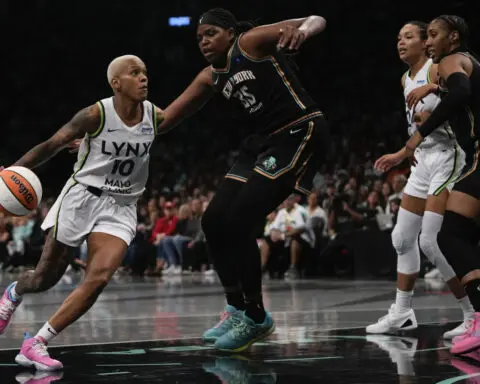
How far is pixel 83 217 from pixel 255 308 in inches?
47.6

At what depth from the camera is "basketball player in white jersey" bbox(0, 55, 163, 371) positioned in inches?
229

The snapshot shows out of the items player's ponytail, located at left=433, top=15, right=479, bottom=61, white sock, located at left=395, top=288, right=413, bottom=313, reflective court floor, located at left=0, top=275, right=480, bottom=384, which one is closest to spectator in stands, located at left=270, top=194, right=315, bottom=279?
reflective court floor, located at left=0, top=275, right=480, bottom=384

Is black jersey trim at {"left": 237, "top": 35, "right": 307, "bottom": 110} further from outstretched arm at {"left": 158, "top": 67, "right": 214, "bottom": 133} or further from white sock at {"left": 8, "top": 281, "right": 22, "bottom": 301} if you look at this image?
white sock at {"left": 8, "top": 281, "right": 22, "bottom": 301}

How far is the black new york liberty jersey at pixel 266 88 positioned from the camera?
596 centimetres

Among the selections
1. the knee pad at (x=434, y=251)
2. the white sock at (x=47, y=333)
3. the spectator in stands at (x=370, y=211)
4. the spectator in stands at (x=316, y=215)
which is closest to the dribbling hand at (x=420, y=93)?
the knee pad at (x=434, y=251)

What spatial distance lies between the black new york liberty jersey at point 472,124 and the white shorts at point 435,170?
1.82ft

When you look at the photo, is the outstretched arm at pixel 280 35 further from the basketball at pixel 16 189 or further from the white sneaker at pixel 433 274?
the white sneaker at pixel 433 274

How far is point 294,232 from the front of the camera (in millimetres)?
15195

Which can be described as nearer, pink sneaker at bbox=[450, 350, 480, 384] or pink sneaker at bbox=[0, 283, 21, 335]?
pink sneaker at bbox=[450, 350, 480, 384]

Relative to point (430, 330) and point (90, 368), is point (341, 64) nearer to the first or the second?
point (430, 330)

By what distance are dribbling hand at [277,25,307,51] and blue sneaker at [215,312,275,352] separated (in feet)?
5.71

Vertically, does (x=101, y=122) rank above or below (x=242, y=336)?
above

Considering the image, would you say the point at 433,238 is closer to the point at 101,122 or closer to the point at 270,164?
the point at 270,164

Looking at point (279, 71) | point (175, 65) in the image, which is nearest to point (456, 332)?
point (279, 71)
